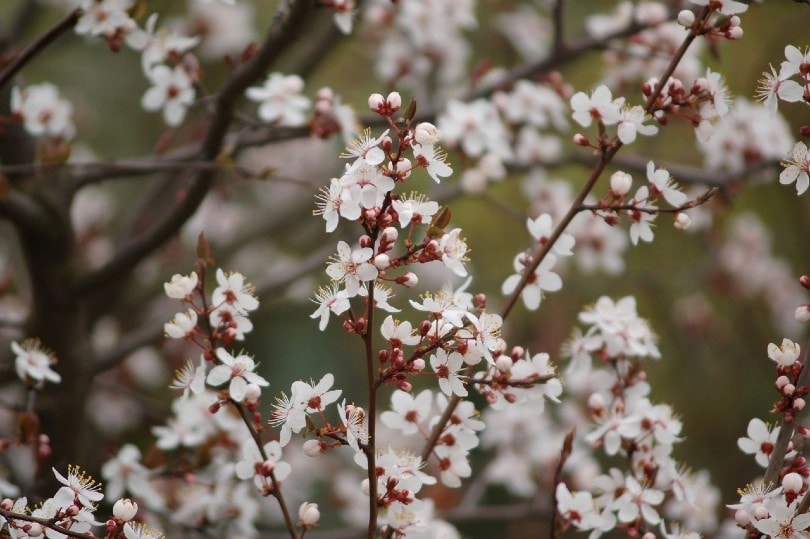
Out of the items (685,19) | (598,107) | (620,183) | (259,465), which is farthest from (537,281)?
(259,465)

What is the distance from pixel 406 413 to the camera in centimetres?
204

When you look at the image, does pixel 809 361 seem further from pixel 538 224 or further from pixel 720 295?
pixel 720 295

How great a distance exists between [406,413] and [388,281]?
32cm

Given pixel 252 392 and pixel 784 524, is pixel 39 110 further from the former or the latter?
pixel 784 524

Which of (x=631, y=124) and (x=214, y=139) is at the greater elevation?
(x=214, y=139)

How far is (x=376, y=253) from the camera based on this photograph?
1.68m

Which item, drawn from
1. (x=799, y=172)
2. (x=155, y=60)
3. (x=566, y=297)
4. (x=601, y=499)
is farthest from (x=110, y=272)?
(x=566, y=297)

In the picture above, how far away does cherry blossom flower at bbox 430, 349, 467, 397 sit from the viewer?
173 cm

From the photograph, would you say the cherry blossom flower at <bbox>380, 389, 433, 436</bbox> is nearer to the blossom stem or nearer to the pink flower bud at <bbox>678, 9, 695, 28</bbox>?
the blossom stem

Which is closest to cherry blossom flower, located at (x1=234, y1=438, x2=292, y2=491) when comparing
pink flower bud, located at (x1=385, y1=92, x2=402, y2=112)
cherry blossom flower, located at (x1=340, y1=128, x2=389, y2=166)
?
cherry blossom flower, located at (x1=340, y1=128, x2=389, y2=166)

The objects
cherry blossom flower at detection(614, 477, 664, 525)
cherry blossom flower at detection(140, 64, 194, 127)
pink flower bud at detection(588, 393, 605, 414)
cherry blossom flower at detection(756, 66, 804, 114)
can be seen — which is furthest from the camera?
cherry blossom flower at detection(140, 64, 194, 127)

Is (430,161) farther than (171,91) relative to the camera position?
No

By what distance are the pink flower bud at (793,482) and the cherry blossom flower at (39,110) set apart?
91.8 inches

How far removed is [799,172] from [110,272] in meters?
2.01
